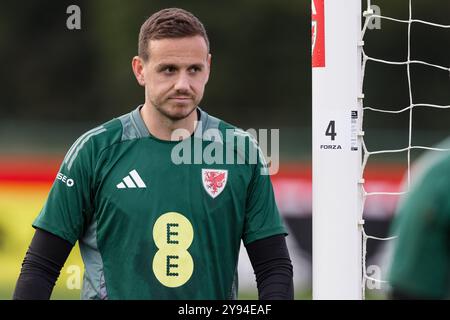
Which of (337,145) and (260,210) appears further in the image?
(337,145)

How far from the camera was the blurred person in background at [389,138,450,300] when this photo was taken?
7.73 feet

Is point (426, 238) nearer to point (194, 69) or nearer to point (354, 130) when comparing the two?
point (194, 69)

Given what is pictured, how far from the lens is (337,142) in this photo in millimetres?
4273

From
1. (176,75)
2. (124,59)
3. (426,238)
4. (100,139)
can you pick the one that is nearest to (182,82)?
(176,75)

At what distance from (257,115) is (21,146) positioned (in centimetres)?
456

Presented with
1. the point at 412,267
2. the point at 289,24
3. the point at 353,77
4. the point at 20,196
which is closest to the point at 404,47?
the point at 289,24

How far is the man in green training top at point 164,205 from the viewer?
3.83 m

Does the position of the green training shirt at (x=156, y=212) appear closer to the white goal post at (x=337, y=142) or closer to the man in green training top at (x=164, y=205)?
the man in green training top at (x=164, y=205)

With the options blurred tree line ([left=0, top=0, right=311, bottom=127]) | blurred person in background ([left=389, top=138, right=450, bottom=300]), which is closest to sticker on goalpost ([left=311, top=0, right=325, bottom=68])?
blurred person in background ([left=389, top=138, right=450, bottom=300])

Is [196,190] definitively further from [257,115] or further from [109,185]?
[257,115]

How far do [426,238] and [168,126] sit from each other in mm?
1733

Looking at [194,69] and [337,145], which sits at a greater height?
[194,69]

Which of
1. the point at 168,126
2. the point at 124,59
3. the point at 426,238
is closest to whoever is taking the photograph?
the point at 426,238

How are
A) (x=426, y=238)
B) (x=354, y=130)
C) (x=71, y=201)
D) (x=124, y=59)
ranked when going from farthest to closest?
(x=124, y=59), (x=354, y=130), (x=71, y=201), (x=426, y=238)
